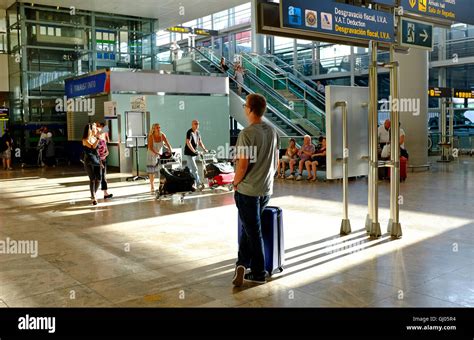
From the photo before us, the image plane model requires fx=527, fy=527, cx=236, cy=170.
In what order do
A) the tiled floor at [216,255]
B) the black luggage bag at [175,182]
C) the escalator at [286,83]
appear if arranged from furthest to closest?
the escalator at [286,83] → the black luggage bag at [175,182] → the tiled floor at [216,255]

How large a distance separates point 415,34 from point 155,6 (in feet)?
61.2

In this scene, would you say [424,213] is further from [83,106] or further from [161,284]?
[83,106]

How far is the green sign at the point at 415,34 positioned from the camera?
7465 millimetres

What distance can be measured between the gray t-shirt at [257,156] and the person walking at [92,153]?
587cm

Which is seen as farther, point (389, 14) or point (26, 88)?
point (26, 88)

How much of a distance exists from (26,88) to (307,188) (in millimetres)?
15418

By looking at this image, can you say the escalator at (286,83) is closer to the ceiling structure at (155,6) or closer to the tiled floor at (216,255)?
the ceiling structure at (155,6)

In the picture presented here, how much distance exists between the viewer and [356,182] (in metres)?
13.8

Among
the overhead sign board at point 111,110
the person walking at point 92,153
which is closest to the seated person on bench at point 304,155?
the overhead sign board at point 111,110

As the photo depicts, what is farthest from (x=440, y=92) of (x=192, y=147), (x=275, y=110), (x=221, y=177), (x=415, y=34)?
(x=415, y=34)

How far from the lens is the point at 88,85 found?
19.8m

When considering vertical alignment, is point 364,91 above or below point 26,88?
below

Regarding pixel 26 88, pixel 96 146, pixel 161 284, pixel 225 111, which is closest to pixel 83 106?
pixel 26 88

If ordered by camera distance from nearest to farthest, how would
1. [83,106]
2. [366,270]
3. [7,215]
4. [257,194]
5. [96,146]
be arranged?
[257,194] < [366,270] < [7,215] < [96,146] < [83,106]
